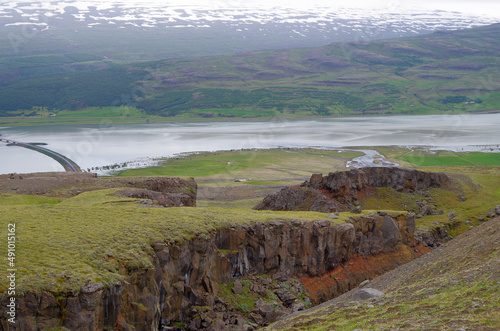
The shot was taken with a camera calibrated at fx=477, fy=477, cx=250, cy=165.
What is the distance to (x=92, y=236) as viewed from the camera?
27922 mm

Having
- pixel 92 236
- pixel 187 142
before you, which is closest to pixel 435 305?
pixel 92 236

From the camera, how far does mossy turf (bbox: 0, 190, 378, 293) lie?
22.4 metres

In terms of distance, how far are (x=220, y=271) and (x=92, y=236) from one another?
9163 mm

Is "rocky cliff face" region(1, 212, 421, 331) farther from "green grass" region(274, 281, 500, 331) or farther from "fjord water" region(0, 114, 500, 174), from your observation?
"fjord water" region(0, 114, 500, 174)

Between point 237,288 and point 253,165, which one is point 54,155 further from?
point 237,288

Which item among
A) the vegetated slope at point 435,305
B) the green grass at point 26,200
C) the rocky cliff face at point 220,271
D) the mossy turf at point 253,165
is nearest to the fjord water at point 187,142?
the mossy turf at point 253,165

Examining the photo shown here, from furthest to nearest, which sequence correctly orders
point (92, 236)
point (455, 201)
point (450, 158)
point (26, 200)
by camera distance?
point (450, 158) < point (455, 201) < point (26, 200) < point (92, 236)

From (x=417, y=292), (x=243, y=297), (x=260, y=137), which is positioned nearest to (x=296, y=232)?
(x=243, y=297)

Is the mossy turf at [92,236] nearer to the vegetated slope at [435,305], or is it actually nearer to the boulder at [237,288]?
the boulder at [237,288]

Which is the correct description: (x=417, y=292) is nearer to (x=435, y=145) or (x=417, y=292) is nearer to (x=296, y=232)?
(x=296, y=232)

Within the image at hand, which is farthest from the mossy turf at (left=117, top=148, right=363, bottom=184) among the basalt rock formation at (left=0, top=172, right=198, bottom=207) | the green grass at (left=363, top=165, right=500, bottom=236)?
the green grass at (left=363, top=165, right=500, bottom=236)

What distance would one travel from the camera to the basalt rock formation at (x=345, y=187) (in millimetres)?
57156

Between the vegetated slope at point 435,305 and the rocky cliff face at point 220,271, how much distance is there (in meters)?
6.62

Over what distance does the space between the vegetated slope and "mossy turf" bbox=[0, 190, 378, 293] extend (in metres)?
8.88
